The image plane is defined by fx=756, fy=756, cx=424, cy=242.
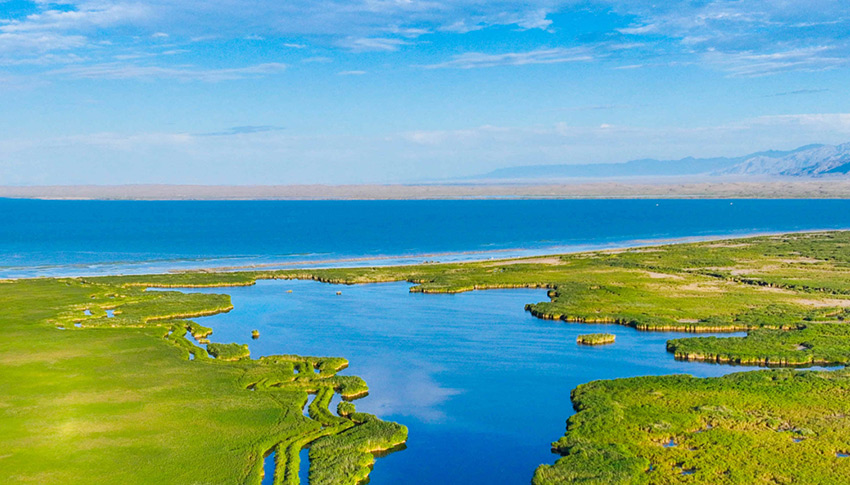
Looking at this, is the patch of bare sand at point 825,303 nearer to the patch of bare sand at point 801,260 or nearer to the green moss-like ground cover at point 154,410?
the patch of bare sand at point 801,260

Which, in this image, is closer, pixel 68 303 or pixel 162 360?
pixel 162 360

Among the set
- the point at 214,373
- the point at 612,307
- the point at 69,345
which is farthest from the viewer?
the point at 612,307

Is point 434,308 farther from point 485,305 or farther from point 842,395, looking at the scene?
point 842,395

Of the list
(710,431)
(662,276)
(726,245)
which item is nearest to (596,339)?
(710,431)

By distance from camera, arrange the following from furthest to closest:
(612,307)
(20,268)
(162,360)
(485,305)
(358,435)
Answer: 1. (20,268)
2. (485,305)
3. (612,307)
4. (162,360)
5. (358,435)

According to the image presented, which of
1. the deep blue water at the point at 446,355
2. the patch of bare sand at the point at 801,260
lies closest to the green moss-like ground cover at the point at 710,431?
the deep blue water at the point at 446,355

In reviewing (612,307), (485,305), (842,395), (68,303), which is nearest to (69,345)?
(68,303)

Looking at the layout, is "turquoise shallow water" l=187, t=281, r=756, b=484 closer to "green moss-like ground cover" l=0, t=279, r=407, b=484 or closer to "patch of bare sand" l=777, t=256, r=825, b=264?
"green moss-like ground cover" l=0, t=279, r=407, b=484

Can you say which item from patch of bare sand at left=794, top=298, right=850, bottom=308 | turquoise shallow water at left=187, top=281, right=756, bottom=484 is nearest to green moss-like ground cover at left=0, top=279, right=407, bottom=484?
turquoise shallow water at left=187, top=281, right=756, bottom=484
